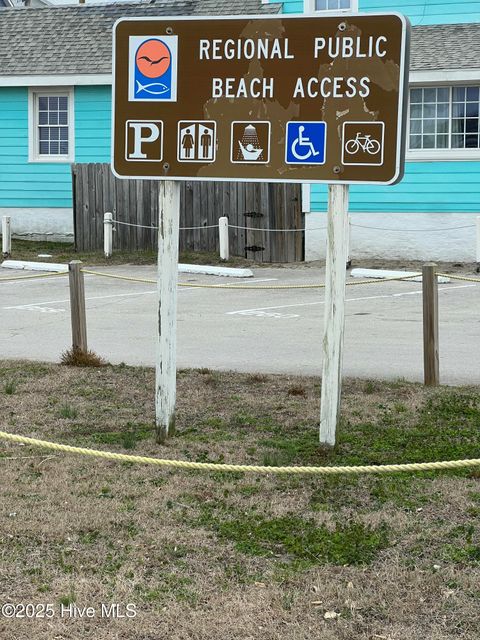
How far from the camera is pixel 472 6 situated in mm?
21453

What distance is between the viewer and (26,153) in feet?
79.4

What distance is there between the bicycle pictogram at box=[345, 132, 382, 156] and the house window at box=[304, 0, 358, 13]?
15.3 m

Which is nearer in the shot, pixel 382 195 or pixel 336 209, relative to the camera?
pixel 336 209

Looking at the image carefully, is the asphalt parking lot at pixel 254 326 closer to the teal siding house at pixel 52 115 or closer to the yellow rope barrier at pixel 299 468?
the yellow rope barrier at pixel 299 468

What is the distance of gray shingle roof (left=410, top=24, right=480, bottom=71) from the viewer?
20031 millimetres

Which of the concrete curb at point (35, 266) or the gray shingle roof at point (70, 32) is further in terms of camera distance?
the gray shingle roof at point (70, 32)

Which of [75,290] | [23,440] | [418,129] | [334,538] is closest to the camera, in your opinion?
[334,538]

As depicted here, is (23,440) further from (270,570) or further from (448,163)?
(448,163)

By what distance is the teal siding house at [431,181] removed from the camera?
20.2 metres

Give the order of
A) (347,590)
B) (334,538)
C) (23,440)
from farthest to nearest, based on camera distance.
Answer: (23,440) → (334,538) → (347,590)

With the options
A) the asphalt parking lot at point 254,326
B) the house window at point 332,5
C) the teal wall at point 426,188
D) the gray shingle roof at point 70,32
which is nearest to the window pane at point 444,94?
the teal wall at point 426,188

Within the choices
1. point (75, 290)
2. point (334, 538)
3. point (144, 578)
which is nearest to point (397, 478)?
point (334, 538)

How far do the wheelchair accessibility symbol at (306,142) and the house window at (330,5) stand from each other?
15.2 metres

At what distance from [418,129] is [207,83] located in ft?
46.6
